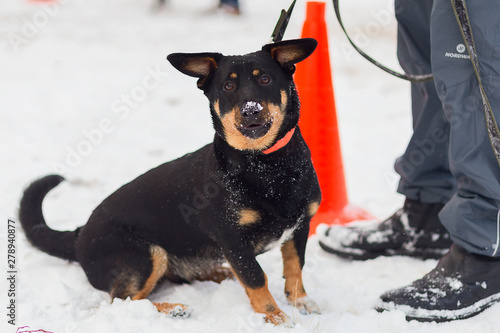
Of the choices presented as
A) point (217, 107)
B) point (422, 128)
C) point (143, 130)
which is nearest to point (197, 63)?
point (217, 107)

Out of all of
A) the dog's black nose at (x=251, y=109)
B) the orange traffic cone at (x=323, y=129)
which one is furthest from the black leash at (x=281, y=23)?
the orange traffic cone at (x=323, y=129)

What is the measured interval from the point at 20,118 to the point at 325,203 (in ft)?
9.70

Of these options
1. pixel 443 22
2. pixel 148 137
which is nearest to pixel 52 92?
pixel 148 137

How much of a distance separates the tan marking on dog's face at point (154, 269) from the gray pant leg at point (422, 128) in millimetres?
1358

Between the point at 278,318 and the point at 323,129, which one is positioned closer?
the point at 278,318

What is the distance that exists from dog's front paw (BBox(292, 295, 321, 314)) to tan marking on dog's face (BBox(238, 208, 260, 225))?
48 centimetres

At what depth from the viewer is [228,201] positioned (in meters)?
2.14

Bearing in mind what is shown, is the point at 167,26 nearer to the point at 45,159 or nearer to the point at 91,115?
the point at 91,115

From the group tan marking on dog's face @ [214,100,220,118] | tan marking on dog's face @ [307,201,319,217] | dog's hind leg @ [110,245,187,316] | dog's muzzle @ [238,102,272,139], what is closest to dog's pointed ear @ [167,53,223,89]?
tan marking on dog's face @ [214,100,220,118]

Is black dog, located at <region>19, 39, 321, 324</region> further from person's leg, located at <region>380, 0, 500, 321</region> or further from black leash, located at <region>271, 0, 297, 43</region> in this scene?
person's leg, located at <region>380, 0, 500, 321</region>

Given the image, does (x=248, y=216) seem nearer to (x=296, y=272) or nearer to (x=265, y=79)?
(x=296, y=272)

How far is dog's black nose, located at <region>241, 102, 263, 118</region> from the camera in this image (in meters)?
2.01

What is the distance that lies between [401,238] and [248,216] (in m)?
1.10

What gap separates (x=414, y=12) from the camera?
2564mm
